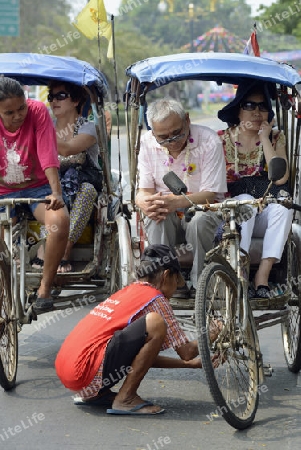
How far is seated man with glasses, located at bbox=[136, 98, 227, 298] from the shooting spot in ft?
19.8

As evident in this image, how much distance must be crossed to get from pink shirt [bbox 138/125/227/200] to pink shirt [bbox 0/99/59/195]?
64cm

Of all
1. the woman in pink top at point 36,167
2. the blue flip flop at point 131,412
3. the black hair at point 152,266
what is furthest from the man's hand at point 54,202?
the blue flip flop at point 131,412

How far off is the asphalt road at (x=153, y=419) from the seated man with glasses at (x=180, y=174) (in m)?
0.67

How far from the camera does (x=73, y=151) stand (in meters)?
7.09

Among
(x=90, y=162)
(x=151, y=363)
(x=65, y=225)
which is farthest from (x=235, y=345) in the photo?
(x=90, y=162)

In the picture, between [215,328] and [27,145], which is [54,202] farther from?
[215,328]

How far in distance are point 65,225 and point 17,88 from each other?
0.96 metres

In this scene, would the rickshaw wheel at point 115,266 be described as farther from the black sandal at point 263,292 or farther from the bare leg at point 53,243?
the black sandal at point 263,292

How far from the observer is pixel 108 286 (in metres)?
6.88

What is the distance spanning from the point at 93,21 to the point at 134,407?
11.1 ft

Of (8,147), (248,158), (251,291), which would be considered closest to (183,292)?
(251,291)

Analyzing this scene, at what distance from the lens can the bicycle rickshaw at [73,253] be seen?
233 inches

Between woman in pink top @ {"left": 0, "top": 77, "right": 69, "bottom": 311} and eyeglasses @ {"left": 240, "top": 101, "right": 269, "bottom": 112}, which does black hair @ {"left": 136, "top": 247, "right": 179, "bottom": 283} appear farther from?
→ eyeglasses @ {"left": 240, "top": 101, "right": 269, "bottom": 112}

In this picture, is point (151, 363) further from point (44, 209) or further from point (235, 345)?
point (44, 209)
